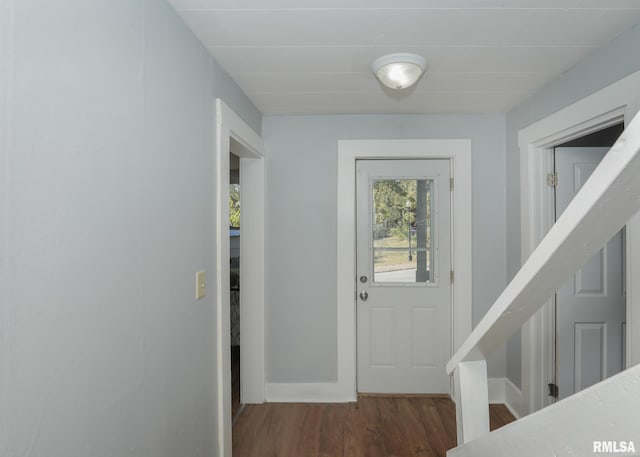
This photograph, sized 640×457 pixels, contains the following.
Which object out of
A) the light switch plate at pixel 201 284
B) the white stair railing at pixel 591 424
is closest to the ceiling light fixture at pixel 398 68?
the light switch plate at pixel 201 284

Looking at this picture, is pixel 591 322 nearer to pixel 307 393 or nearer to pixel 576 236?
pixel 307 393

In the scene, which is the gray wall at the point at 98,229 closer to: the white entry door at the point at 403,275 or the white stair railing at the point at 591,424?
the white stair railing at the point at 591,424

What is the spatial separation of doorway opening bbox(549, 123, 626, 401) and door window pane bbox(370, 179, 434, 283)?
85cm

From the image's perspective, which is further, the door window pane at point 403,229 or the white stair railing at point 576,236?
the door window pane at point 403,229

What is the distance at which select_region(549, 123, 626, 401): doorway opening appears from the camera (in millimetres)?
2230

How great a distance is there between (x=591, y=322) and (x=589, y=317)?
36 millimetres

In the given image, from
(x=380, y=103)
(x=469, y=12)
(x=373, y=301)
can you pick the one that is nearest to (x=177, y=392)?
(x=373, y=301)

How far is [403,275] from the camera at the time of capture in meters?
2.78

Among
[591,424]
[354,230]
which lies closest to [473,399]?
[591,424]

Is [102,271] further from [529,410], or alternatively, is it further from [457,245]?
[529,410]

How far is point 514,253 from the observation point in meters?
2.52

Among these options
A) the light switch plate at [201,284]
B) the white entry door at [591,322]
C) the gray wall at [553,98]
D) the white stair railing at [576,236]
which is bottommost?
the white entry door at [591,322]

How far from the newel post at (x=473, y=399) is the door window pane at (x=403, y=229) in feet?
6.36

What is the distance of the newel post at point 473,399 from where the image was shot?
33.2 inches
